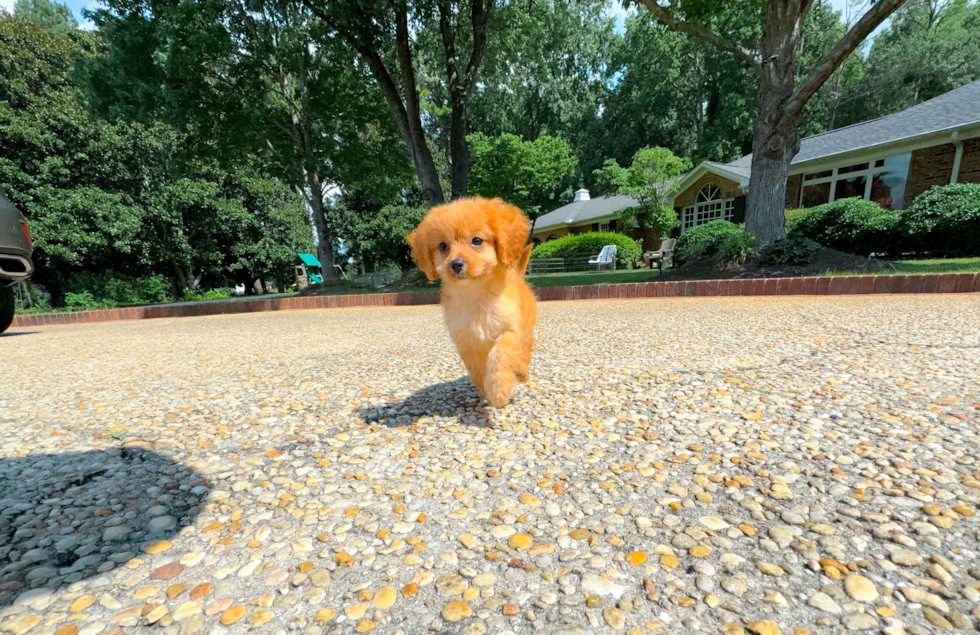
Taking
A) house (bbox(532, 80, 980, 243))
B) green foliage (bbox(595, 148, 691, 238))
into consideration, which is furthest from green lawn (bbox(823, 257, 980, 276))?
green foliage (bbox(595, 148, 691, 238))

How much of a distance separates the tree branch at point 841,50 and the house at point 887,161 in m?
5.74

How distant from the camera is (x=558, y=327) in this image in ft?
19.6

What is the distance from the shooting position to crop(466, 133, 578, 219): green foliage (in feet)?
62.7

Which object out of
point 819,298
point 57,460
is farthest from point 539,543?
point 819,298

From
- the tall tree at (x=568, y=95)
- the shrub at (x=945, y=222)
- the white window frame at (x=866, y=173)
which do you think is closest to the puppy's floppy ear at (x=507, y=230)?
the shrub at (x=945, y=222)

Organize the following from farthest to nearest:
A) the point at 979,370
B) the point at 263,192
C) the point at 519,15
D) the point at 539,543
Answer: the point at 263,192 → the point at 519,15 → the point at 979,370 → the point at 539,543

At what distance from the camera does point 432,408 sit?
284 centimetres

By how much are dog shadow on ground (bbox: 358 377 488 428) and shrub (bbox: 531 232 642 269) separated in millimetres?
17117

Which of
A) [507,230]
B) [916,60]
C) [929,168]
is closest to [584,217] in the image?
[929,168]

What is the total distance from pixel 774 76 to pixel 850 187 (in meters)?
11.6

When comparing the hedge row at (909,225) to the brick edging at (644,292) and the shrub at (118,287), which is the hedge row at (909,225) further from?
the shrub at (118,287)

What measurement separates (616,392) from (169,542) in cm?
252

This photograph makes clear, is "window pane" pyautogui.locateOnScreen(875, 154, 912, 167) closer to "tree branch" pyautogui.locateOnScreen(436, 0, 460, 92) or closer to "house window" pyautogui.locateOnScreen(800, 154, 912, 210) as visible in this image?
"house window" pyautogui.locateOnScreen(800, 154, 912, 210)

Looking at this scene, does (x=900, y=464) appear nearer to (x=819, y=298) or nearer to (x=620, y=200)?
(x=819, y=298)
